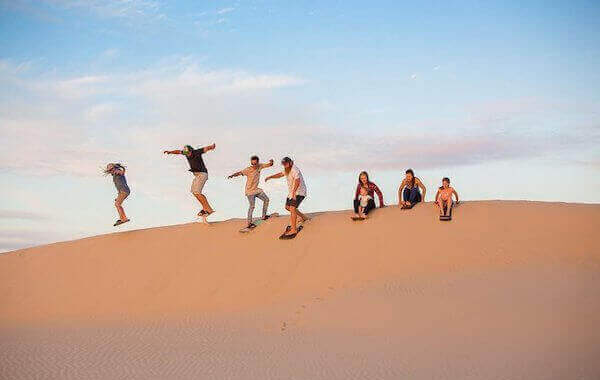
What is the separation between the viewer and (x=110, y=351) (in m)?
8.38

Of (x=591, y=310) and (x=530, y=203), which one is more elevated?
(x=530, y=203)

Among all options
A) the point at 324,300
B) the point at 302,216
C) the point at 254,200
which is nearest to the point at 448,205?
the point at 302,216

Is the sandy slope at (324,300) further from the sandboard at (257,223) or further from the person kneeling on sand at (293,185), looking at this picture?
the person kneeling on sand at (293,185)

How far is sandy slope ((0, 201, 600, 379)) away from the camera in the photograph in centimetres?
737

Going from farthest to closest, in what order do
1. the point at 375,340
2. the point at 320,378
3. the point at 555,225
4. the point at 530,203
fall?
1. the point at 530,203
2. the point at 555,225
3. the point at 375,340
4. the point at 320,378

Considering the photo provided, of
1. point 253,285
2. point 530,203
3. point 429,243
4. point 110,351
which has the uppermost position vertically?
point 530,203

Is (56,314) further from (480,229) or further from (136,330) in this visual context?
(480,229)

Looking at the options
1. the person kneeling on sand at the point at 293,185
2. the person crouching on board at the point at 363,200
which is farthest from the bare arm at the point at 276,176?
the person crouching on board at the point at 363,200

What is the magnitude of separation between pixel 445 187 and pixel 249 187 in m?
4.45

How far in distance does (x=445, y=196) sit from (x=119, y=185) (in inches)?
303

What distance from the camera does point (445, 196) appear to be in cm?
1280

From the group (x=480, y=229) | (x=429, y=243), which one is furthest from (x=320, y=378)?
(x=480, y=229)

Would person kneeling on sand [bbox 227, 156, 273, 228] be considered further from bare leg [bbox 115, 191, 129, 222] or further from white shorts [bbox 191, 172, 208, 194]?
bare leg [bbox 115, 191, 129, 222]

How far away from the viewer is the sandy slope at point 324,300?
7367 mm
